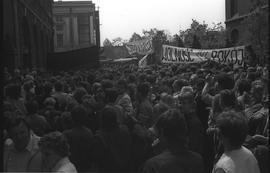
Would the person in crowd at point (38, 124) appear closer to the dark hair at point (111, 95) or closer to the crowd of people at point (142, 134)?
the crowd of people at point (142, 134)

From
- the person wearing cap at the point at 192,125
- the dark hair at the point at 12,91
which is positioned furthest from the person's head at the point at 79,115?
the dark hair at the point at 12,91

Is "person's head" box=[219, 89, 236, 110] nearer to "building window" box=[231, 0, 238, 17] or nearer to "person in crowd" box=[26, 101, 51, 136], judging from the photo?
"person in crowd" box=[26, 101, 51, 136]

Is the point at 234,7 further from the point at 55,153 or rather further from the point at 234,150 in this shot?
the point at 55,153

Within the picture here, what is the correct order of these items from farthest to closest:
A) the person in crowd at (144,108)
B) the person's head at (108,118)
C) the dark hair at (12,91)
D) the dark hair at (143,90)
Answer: the dark hair at (12,91)
the dark hair at (143,90)
the person in crowd at (144,108)
the person's head at (108,118)

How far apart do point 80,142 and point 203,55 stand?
17.3 metres

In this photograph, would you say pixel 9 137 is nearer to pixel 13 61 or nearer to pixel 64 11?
pixel 13 61

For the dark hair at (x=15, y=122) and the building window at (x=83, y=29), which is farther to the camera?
the building window at (x=83, y=29)

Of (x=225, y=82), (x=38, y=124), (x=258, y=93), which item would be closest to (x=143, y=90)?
(x=225, y=82)

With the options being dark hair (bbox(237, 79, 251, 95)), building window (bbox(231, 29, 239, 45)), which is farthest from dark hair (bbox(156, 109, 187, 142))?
building window (bbox(231, 29, 239, 45))

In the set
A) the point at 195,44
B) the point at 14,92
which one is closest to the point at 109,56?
the point at 195,44

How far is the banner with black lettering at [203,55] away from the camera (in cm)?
2084

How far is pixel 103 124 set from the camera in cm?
611

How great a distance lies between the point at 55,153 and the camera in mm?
4461

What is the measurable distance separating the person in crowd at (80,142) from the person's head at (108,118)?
8.2 inches
